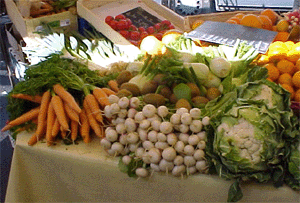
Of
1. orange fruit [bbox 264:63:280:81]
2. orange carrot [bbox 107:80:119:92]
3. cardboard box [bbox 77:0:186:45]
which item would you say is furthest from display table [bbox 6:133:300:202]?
cardboard box [bbox 77:0:186:45]

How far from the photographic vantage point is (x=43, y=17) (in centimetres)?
323

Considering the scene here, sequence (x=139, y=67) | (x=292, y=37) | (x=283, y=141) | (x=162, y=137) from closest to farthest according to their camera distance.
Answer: (x=283, y=141)
(x=162, y=137)
(x=139, y=67)
(x=292, y=37)

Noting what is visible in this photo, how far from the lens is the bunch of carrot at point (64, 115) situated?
1.69 metres

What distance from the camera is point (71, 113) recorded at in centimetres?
176

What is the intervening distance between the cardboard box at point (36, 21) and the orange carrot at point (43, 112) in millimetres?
1465

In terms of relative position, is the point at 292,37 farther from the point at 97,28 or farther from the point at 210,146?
the point at 97,28

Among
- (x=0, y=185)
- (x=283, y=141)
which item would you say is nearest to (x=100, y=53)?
(x=0, y=185)

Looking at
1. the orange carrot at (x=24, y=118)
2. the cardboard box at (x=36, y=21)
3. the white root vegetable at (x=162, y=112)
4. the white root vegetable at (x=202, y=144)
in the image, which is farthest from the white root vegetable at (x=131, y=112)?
the cardboard box at (x=36, y=21)

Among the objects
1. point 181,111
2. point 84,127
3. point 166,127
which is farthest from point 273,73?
point 84,127

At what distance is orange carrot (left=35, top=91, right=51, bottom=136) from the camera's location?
1.71m

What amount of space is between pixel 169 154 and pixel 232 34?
115 centimetres

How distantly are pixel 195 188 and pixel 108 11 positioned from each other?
234 cm

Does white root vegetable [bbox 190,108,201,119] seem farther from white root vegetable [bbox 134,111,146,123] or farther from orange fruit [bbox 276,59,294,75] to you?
orange fruit [bbox 276,59,294,75]

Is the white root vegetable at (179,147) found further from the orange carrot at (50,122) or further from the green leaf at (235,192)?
the orange carrot at (50,122)
